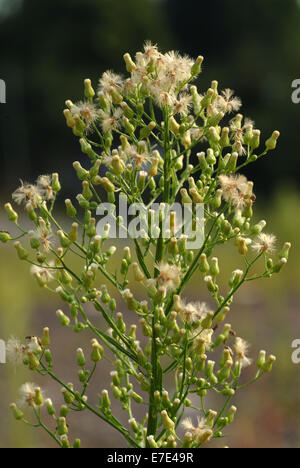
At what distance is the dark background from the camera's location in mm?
22641

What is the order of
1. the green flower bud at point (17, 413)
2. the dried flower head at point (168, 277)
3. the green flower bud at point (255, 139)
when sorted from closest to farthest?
the dried flower head at point (168, 277), the green flower bud at point (255, 139), the green flower bud at point (17, 413)

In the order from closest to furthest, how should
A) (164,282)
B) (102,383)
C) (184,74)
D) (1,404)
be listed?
(164,282), (184,74), (1,404), (102,383)

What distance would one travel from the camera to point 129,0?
2844 centimetres

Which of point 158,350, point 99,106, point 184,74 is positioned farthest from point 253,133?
point 158,350

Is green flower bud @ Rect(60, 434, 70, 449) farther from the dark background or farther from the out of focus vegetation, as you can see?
the dark background

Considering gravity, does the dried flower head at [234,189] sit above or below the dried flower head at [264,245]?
above

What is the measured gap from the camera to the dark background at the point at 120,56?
22641 millimetres

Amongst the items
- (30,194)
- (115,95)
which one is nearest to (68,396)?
(30,194)

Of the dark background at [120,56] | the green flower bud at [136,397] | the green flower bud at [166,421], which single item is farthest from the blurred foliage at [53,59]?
the green flower bud at [166,421]

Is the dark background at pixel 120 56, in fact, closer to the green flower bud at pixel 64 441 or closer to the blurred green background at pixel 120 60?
the blurred green background at pixel 120 60

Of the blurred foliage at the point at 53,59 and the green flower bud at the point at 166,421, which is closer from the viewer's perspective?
the green flower bud at the point at 166,421

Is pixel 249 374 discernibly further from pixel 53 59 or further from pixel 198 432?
pixel 53 59

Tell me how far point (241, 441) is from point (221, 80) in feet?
66.7
